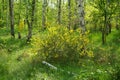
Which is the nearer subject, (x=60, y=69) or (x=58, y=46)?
(x=60, y=69)

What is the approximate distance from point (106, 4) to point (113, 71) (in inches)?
418

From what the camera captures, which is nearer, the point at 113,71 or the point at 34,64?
the point at 113,71

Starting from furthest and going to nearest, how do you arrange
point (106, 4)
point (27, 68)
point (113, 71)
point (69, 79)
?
1. point (106, 4)
2. point (27, 68)
3. point (69, 79)
4. point (113, 71)

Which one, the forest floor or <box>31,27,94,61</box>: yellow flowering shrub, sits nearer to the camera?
the forest floor

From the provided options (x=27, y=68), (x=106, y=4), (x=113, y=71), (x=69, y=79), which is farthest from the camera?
(x=106, y=4)

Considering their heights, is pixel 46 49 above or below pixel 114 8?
below

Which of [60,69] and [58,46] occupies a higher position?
[58,46]

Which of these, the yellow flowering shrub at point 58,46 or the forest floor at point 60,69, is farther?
the yellow flowering shrub at point 58,46

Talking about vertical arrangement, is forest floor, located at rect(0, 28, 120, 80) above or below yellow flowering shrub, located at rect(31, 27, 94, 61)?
below

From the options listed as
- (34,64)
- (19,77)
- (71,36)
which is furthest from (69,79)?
(71,36)

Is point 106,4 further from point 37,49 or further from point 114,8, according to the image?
point 37,49

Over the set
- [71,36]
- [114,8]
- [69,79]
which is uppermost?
[114,8]

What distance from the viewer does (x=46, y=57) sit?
1166 cm

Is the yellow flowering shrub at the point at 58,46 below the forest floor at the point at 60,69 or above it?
above
